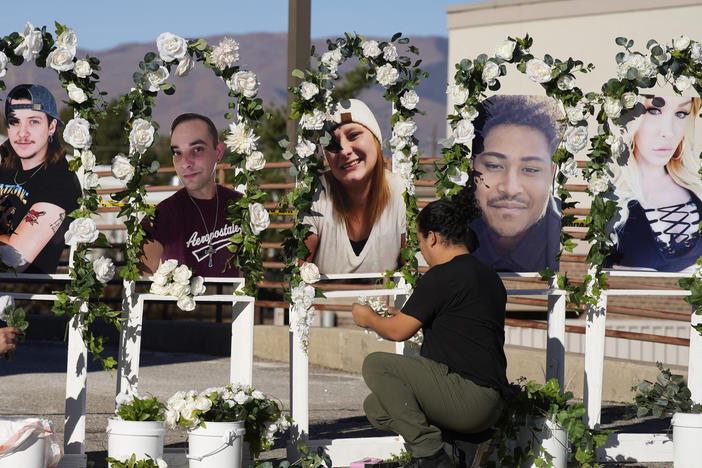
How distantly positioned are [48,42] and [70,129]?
1.66ft

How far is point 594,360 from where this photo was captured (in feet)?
→ 21.9

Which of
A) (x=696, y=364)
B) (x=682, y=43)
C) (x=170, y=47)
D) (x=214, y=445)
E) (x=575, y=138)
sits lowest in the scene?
(x=214, y=445)

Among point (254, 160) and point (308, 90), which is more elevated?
point (308, 90)

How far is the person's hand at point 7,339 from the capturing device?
5.00m

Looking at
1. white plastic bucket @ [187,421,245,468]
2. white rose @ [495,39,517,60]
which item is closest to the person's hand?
white plastic bucket @ [187,421,245,468]

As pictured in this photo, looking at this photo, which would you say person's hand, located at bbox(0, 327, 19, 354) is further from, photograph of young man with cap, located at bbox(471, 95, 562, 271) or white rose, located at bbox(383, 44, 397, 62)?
photograph of young man with cap, located at bbox(471, 95, 562, 271)

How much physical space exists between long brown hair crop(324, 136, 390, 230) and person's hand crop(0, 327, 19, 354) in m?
2.01

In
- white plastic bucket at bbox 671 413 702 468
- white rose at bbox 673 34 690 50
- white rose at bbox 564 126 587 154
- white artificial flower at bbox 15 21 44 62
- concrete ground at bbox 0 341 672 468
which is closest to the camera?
white artificial flower at bbox 15 21 44 62

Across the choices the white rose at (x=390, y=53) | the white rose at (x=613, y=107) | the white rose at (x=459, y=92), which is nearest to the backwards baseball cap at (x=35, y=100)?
the white rose at (x=390, y=53)

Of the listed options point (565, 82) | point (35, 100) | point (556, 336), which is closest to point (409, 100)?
point (565, 82)

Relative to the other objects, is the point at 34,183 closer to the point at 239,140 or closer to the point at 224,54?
the point at 239,140

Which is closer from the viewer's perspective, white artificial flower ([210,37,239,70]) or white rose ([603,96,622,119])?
white artificial flower ([210,37,239,70])

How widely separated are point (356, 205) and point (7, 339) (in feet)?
7.27

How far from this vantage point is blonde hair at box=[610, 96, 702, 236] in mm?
6715
